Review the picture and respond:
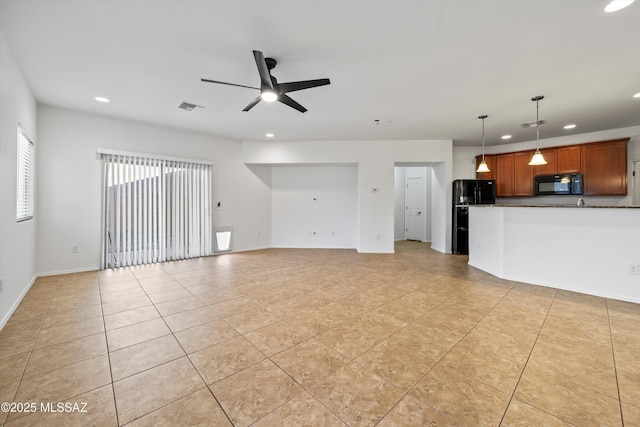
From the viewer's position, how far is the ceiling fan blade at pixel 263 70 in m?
2.30

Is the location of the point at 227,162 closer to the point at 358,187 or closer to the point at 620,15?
the point at 358,187

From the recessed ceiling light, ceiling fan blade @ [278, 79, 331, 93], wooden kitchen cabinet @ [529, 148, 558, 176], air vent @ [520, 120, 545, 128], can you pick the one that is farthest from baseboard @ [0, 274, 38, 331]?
wooden kitchen cabinet @ [529, 148, 558, 176]

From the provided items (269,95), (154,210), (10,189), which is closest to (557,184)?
(269,95)

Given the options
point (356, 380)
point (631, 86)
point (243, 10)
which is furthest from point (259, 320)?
point (631, 86)

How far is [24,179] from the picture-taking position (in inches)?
136

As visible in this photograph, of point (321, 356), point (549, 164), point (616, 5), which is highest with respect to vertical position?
point (616, 5)

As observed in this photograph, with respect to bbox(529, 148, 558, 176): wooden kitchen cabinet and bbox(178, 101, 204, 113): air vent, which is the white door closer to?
bbox(529, 148, 558, 176): wooden kitchen cabinet

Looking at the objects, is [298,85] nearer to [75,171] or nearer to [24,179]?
[24,179]

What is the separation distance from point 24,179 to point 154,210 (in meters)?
1.79

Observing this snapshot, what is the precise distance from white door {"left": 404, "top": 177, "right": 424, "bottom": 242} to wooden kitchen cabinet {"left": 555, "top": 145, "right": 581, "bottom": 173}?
11.5 feet

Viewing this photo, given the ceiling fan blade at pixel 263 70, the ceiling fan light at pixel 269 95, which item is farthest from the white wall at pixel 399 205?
the ceiling fan blade at pixel 263 70

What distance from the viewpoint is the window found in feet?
10.4

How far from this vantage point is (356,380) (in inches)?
65.3

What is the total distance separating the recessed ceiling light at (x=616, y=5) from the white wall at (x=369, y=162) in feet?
13.7
